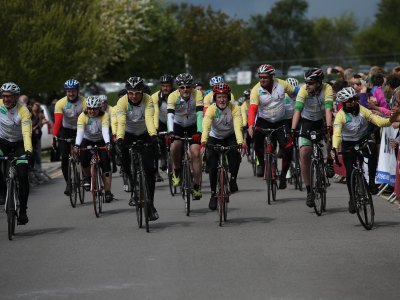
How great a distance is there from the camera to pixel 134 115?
606 inches

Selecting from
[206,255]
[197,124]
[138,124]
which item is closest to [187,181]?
[197,124]

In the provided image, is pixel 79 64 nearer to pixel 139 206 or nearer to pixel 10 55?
pixel 10 55

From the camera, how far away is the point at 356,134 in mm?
14672

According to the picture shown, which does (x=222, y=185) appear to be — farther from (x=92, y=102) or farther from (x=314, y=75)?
(x=92, y=102)

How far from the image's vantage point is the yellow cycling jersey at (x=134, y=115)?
15.0 m

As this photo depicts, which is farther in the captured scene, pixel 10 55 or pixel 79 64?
pixel 79 64

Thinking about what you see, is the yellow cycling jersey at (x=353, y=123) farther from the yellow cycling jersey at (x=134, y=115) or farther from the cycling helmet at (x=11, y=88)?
the cycling helmet at (x=11, y=88)

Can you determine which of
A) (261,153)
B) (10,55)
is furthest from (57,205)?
(10,55)

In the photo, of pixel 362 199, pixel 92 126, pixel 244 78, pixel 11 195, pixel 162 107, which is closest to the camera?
pixel 362 199

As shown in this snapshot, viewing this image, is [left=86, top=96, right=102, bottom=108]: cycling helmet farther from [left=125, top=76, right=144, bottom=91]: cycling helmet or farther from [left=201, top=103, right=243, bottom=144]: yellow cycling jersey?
[left=125, top=76, right=144, bottom=91]: cycling helmet

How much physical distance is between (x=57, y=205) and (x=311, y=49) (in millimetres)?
151641

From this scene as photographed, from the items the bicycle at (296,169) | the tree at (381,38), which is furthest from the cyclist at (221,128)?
the tree at (381,38)

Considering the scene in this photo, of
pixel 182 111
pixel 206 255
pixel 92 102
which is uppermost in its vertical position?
pixel 92 102

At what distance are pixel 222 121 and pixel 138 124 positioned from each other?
119cm
